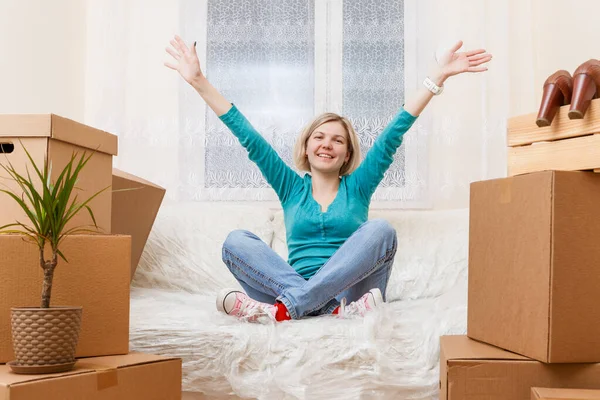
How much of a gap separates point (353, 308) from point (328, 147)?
529 millimetres

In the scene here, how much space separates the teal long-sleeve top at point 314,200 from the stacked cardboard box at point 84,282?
623 mm

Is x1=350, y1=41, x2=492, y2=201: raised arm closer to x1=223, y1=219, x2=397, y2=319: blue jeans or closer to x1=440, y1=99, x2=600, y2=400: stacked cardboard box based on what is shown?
x1=223, y1=219, x2=397, y2=319: blue jeans

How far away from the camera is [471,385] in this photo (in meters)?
1.13

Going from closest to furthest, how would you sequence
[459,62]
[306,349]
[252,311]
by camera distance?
[306,349]
[252,311]
[459,62]

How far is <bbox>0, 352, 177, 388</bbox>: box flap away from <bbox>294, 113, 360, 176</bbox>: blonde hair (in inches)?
36.5

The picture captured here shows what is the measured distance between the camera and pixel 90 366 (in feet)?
3.67

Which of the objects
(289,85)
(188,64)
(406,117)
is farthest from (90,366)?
(289,85)

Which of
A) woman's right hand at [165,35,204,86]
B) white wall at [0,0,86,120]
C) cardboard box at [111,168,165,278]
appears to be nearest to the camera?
cardboard box at [111,168,165,278]

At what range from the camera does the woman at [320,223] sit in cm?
157

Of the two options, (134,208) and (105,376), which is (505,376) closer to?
(105,376)

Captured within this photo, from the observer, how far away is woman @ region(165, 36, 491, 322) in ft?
5.15

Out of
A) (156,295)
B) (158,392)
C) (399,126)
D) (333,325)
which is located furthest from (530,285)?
(156,295)

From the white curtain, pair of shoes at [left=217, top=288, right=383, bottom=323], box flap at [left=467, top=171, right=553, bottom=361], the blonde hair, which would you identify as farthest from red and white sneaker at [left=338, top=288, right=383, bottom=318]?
the white curtain

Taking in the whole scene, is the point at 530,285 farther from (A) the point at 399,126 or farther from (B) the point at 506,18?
(B) the point at 506,18
